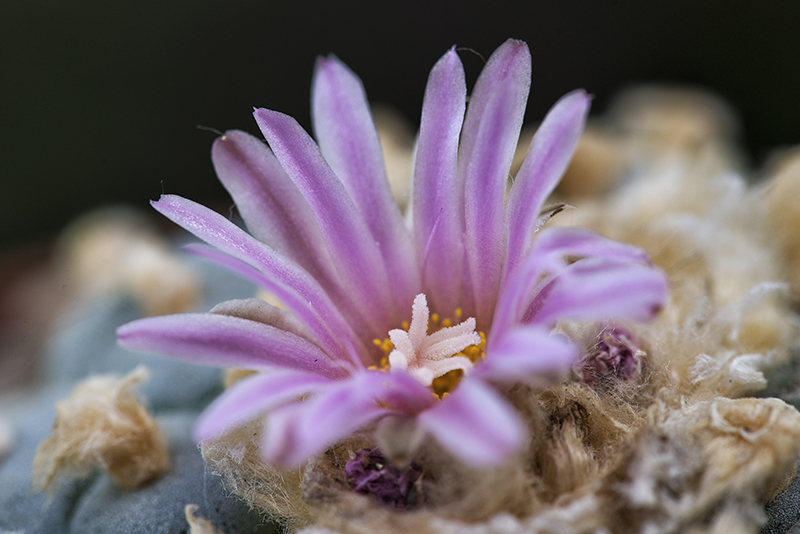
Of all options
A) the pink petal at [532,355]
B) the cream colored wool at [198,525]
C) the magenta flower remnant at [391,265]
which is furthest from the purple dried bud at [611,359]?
the cream colored wool at [198,525]

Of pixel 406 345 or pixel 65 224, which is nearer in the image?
pixel 406 345

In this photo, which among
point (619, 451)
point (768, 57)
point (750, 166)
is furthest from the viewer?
point (768, 57)

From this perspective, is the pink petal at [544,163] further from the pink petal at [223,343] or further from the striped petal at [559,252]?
the pink petal at [223,343]

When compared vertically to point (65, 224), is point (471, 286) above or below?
above

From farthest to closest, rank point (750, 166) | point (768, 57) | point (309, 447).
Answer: point (768, 57)
point (750, 166)
point (309, 447)

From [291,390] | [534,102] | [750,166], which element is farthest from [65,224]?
[291,390]

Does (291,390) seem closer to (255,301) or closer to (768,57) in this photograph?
(255,301)
